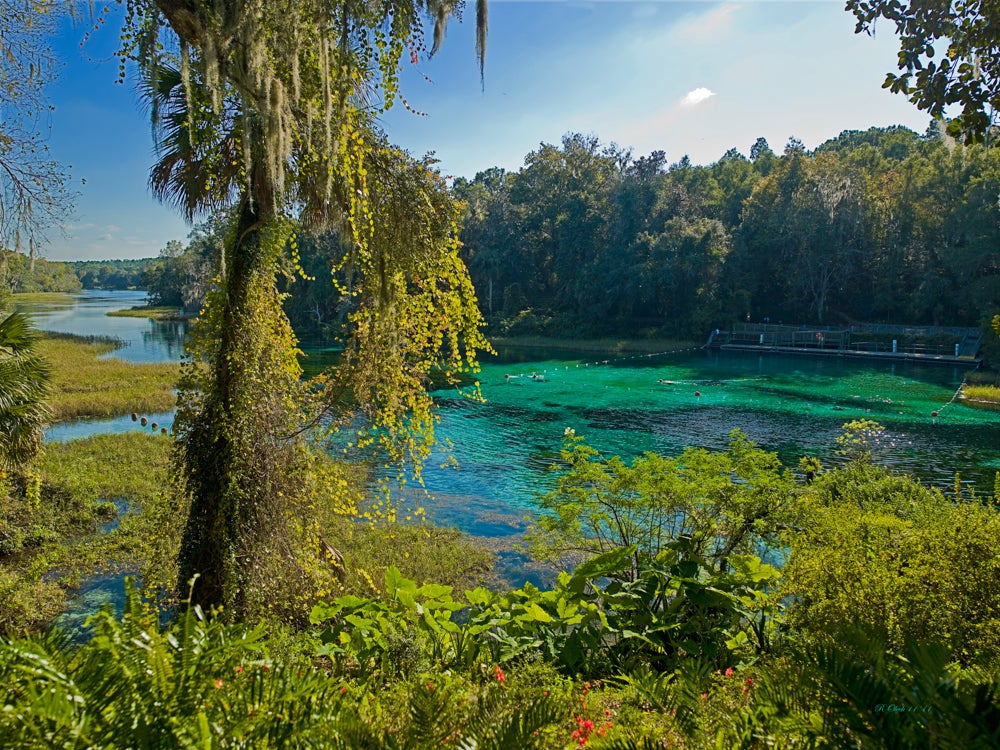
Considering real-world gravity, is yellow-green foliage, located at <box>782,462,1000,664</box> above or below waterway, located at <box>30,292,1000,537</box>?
above

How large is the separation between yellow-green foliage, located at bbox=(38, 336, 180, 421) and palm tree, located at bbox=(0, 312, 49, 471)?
511 inches

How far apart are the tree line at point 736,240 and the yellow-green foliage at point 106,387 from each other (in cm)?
3200

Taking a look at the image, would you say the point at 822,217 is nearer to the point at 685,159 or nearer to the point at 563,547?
the point at 685,159

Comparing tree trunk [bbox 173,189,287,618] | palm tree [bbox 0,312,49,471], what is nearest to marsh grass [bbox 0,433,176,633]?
palm tree [bbox 0,312,49,471]

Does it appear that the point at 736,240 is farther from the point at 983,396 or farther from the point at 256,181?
the point at 256,181

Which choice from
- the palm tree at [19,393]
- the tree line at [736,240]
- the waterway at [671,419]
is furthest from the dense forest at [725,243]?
the palm tree at [19,393]

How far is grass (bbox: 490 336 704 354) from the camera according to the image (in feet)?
154

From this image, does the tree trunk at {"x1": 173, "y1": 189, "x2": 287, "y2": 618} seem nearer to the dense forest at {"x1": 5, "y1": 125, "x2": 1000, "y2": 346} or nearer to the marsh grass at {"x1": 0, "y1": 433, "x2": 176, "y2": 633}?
the marsh grass at {"x1": 0, "y1": 433, "x2": 176, "y2": 633}

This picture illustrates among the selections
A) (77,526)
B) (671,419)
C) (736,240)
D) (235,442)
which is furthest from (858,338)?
(235,442)

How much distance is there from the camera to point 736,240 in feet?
161

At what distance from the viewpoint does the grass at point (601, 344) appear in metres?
46.9

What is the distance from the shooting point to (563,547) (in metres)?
7.20

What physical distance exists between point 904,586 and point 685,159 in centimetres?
6842

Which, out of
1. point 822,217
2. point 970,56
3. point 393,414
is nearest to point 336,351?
point 822,217
